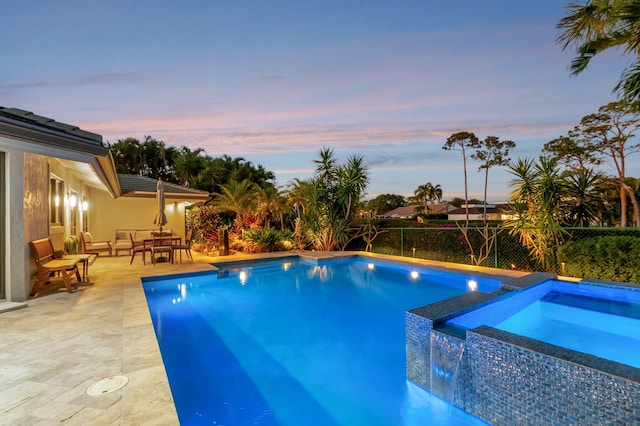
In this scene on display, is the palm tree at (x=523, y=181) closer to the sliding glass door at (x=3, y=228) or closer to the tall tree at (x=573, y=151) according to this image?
the sliding glass door at (x=3, y=228)

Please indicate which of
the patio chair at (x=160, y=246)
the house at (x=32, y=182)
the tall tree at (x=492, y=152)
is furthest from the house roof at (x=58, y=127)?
the tall tree at (x=492, y=152)

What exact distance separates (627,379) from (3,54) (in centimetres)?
1669

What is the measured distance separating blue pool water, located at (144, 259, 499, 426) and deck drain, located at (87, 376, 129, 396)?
0.70 m

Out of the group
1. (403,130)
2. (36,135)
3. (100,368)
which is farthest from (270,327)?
(403,130)

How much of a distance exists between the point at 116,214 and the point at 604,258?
17430 millimetres

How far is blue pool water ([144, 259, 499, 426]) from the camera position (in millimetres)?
3418

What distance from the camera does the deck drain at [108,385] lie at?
2.81 m

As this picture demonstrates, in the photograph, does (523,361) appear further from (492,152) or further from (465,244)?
(492,152)

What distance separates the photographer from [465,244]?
10.8 meters

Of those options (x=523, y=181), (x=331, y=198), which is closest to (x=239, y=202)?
(x=331, y=198)

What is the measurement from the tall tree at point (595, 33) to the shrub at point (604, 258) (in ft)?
9.91

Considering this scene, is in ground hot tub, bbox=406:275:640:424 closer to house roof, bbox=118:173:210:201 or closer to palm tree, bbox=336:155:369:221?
palm tree, bbox=336:155:369:221

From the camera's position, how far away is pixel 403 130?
67.1 feet

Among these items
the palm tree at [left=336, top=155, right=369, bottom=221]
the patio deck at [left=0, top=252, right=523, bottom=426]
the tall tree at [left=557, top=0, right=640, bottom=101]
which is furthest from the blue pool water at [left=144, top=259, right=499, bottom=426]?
the tall tree at [left=557, top=0, right=640, bottom=101]
